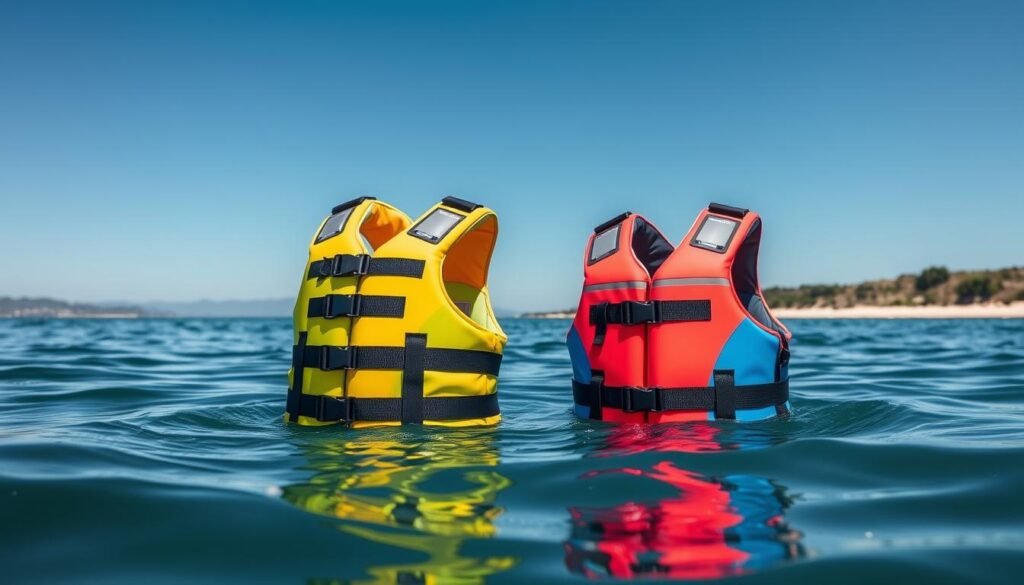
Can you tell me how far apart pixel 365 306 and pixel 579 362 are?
1718 mm

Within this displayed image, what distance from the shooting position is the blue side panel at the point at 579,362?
19.4 ft

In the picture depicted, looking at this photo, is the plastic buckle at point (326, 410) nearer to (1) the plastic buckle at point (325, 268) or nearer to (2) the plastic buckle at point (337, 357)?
(2) the plastic buckle at point (337, 357)

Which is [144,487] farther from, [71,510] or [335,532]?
[335,532]

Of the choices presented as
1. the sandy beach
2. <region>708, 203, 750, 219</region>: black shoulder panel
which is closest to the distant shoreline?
the sandy beach

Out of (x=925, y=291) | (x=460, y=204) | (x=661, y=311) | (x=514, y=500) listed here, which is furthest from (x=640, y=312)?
(x=925, y=291)

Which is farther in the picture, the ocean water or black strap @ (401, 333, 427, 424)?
black strap @ (401, 333, 427, 424)

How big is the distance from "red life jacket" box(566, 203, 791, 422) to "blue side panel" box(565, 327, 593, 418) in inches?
4.1

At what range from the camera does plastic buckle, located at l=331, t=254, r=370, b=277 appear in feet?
17.6

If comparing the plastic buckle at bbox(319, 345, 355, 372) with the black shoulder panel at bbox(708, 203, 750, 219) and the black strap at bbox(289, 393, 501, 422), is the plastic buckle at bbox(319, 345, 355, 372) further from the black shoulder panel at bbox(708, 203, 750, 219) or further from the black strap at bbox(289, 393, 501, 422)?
the black shoulder panel at bbox(708, 203, 750, 219)

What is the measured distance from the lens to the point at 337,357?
5.34 metres

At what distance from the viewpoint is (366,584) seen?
2602 millimetres

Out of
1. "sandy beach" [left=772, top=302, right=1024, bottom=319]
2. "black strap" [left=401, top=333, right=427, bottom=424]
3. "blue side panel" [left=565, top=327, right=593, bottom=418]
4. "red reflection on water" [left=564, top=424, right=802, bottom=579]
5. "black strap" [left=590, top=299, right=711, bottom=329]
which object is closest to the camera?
"red reflection on water" [left=564, top=424, right=802, bottom=579]

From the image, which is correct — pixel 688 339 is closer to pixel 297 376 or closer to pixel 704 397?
pixel 704 397

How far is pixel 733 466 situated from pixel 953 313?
300 feet
